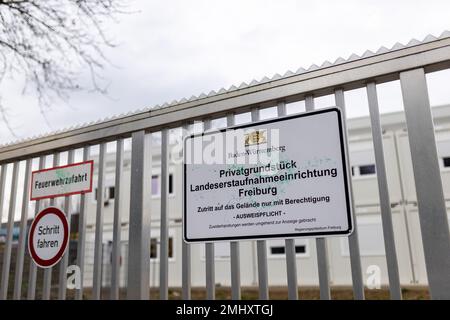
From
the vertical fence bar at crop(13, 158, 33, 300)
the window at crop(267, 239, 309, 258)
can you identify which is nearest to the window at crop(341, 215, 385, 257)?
the window at crop(267, 239, 309, 258)

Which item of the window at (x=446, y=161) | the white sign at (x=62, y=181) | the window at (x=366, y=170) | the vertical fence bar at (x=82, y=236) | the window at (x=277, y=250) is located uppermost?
the window at (x=446, y=161)

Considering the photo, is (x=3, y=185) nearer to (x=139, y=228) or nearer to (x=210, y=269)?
(x=139, y=228)

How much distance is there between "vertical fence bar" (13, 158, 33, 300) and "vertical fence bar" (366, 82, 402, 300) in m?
2.46

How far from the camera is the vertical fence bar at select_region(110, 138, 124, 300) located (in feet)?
8.40

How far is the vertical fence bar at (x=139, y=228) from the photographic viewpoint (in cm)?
245

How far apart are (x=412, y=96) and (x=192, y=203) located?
1.26 meters

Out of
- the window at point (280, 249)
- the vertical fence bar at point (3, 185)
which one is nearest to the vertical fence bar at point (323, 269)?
the vertical fence bar at point (3, 185)

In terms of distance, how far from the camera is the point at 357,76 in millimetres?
2006

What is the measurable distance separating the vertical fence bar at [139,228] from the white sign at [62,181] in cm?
38

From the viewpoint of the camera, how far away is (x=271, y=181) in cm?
211

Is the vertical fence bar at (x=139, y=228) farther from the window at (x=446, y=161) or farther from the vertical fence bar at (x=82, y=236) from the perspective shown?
the window at (x=446, y=161)

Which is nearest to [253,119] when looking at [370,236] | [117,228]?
[117,228]

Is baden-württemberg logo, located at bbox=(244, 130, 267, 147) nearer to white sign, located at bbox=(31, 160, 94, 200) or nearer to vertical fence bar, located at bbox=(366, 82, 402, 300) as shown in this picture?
vertical fence bar, located at bbox=(366, 82, 402, 300)
